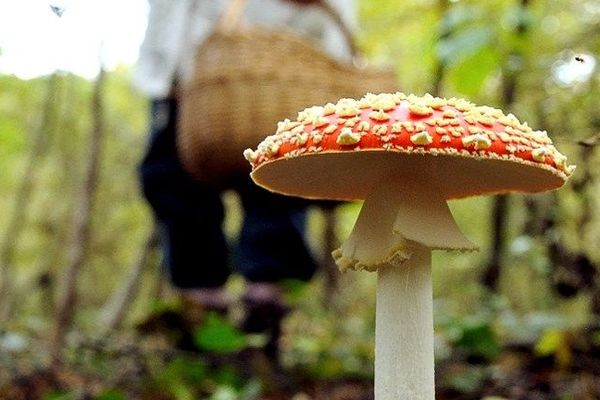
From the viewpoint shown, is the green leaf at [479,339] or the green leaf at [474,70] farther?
the green leaf at [479,339]

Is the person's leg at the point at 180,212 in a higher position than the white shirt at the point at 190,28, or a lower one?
lower

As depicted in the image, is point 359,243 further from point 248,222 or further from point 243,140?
point 248,222

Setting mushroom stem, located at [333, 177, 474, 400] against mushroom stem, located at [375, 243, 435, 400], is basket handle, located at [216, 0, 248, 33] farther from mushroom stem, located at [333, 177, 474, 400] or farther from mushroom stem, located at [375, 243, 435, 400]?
mushroom stem, located at [375, 243, 435, 400]

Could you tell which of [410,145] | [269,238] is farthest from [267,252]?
[410,145]

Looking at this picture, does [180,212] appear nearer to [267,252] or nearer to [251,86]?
[267,252]

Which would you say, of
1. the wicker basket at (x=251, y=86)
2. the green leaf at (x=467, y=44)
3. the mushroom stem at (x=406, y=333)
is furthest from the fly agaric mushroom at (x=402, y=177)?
the wicker basket at (x=251, y=86)

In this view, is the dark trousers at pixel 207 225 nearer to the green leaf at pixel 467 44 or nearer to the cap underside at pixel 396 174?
the green leaf at pixel 467 44

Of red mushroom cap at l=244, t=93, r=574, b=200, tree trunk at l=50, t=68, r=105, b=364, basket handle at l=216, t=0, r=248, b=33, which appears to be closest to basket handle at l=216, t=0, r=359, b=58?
basket handle at l=216, t=0, r=248, b=33
